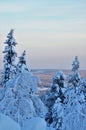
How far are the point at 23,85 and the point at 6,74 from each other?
22344 millimetres

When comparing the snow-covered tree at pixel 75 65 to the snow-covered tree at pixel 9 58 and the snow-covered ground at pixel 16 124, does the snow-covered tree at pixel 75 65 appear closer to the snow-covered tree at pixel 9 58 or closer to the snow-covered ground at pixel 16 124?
the snow-covered tree at pixel 9 58

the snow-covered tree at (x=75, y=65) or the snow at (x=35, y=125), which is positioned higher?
the snow-covered tree at (x=75, y=65)

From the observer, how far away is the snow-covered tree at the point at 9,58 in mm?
34191

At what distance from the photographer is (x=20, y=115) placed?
12.0m

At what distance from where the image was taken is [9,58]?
3494 cm

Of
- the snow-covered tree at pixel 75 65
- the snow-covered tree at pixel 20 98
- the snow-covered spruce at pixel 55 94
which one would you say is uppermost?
the snow-covered tree at pixel 75 65

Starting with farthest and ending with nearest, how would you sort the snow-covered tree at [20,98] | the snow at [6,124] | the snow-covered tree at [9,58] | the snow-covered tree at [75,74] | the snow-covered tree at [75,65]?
the snow-covered tree at [75,65] → the snow-covered tree at [75,74] → the snow-covered tree at [9,58] → the snow-covered tree at [20,98] → the snow at [6,124]

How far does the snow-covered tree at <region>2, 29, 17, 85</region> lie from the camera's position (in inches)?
1346

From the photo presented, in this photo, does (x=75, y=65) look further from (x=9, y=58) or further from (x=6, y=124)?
(x=6, y=124)

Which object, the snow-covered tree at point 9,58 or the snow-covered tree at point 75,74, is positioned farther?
the snow-covered tree at point 75,74

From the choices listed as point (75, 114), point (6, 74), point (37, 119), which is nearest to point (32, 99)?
point (75, 114)

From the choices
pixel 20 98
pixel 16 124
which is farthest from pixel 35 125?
pixel 20 98

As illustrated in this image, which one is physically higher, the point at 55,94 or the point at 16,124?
the point at 16,124

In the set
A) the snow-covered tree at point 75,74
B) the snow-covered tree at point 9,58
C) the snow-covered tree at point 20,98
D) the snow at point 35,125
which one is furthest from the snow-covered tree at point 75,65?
the snow at point 35,125
